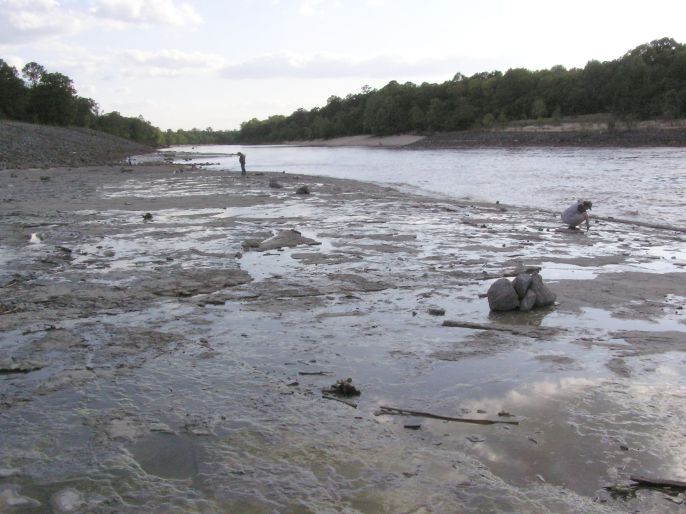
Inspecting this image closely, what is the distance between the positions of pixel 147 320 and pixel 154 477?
11.6 feet

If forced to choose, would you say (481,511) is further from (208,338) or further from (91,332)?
(91,332)

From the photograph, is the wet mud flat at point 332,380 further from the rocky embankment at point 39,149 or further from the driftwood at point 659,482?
the rocky embankment at point 39,149

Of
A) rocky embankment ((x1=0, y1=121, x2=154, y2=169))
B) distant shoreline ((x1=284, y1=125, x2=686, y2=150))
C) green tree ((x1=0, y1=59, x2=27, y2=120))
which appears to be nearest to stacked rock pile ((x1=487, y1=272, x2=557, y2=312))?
rocky embankment ((x1=0, y1=121, x2=154, y2=169))

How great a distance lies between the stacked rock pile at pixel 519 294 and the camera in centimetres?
736

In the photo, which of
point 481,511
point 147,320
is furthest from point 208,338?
point 481,511

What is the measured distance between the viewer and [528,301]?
7418 millimetres

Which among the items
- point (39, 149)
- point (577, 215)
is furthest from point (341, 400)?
point (39, 149)

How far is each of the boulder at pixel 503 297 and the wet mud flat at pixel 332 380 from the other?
11.9 inches

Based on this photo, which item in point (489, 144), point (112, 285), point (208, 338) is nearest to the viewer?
point (208, 338)

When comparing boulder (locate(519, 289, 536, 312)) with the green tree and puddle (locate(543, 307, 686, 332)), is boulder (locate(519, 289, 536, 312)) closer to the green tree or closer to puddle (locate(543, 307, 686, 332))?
puddle (locate(543, 307, 686, 332))

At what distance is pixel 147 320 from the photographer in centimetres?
696

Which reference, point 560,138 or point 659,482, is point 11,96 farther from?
point 659,482

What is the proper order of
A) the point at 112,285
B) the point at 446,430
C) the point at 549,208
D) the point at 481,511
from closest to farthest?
the point at 481,511 < the point at 446,430 < the point at 112,285 < the point at 549,208

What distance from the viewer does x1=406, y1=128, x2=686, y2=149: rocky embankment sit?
69.6m
